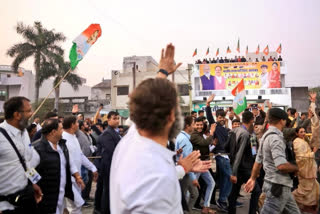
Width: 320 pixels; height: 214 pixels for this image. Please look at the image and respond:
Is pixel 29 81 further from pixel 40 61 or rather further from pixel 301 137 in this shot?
pixel 301 137

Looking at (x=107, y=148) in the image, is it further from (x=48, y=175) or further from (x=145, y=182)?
(x=145, y=182)

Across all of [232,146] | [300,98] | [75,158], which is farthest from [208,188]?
[300,98]

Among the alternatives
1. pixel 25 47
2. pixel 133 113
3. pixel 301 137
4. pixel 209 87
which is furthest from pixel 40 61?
pixel 133 113

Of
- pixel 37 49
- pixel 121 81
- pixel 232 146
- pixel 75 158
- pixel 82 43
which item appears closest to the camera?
pixel 75 158

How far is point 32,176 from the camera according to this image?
10.6ft

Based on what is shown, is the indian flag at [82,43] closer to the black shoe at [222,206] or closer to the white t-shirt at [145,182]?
the black shoe at [222,206]

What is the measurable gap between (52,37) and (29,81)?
17.6 m

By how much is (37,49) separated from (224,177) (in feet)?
84.7

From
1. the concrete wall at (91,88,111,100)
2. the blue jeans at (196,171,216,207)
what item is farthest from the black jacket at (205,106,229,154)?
the concrete wall at (91,88,111,100)

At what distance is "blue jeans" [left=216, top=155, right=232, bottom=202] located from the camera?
20.7 ft

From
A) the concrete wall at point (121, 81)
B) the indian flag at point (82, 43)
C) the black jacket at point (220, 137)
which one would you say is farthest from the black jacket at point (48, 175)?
the concrete wall at point (121, 81)

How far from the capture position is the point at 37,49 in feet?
90.8

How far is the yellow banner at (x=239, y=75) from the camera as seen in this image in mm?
38531

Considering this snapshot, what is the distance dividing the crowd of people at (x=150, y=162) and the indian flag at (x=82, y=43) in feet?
6.19
